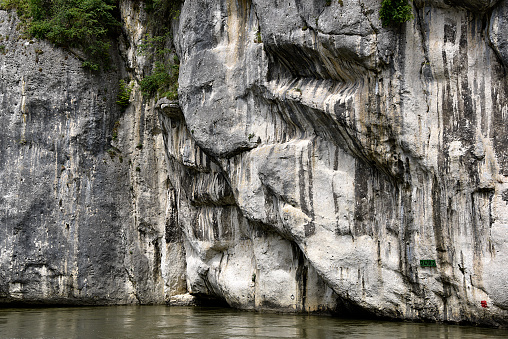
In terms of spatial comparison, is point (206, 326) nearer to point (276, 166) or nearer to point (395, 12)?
point (276, 166)

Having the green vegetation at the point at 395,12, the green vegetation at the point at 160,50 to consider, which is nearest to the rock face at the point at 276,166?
the green vegetation at the point at 395,12

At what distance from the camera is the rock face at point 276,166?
34.6 ft

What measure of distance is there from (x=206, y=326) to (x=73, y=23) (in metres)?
12.2

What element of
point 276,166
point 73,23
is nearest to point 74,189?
point 73,23

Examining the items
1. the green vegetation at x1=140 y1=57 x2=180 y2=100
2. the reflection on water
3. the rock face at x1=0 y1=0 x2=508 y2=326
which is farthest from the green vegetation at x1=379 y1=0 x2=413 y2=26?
the green vegetation at x1=140 y1=57 x2=180 y2=100

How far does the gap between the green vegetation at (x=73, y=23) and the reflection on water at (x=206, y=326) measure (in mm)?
8966

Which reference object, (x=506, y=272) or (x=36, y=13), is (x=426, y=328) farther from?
(x=36, y=13)

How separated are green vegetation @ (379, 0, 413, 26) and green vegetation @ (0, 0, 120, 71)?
10.7 meters

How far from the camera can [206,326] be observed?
10836mm

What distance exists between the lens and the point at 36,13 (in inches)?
703

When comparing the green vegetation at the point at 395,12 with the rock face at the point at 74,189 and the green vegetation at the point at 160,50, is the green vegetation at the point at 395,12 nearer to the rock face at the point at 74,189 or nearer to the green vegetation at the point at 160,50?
the green vegetation at the point at 160,50

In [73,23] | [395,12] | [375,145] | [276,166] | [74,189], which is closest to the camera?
[395,12]

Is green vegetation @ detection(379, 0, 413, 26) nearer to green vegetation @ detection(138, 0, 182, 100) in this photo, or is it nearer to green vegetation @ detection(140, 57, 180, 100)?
green vegetation @ detection(140, 57, 180, 100)

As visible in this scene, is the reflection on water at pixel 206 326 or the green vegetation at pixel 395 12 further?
the green vegetation at pixel 395 12
